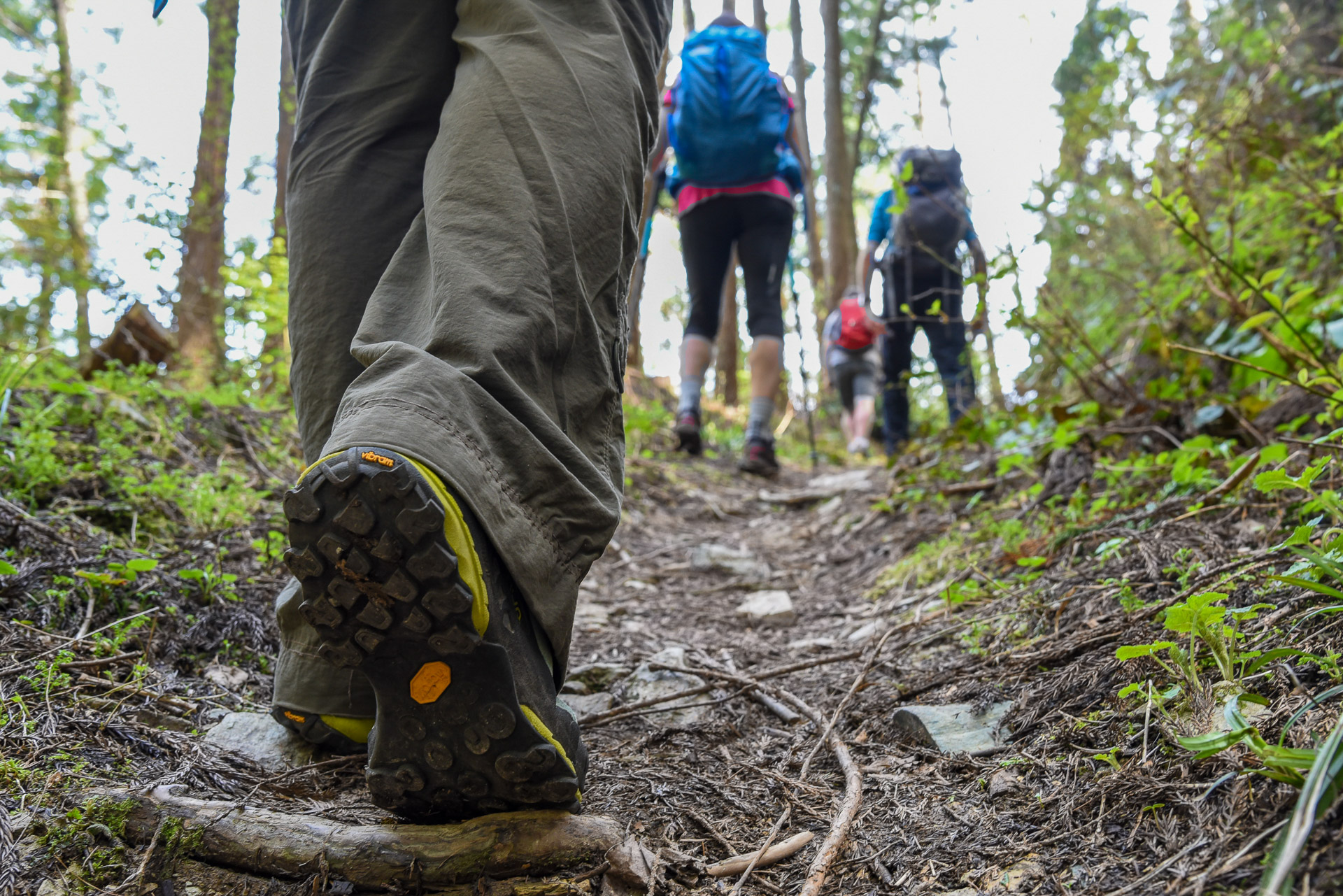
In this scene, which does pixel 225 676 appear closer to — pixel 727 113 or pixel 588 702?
pixel 588 702

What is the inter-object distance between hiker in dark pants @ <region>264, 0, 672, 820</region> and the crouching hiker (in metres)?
5.11

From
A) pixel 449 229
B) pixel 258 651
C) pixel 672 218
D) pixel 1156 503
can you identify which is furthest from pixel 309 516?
pixel 672 218

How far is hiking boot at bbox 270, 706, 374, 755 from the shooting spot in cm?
120

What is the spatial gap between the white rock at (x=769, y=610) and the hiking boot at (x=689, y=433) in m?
2.75

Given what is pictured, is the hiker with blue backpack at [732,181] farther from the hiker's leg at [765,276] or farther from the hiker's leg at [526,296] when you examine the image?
the hiker's leg at [526,296]

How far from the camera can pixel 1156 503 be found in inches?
71.6

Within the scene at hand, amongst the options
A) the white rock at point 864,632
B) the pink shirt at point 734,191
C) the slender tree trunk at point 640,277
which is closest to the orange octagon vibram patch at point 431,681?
the slender tree trunk at point 640,277

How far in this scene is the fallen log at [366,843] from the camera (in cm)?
89

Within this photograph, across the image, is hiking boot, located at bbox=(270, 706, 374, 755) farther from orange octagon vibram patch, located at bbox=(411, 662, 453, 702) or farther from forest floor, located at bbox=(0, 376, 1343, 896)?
orange octagon vibram patch, located at bbox=(411, 662, 453, 702)

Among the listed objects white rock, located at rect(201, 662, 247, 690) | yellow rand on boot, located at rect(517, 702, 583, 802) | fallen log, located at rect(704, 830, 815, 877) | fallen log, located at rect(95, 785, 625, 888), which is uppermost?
yellow rand on boot, located at rect(517, 702, 583, 802)

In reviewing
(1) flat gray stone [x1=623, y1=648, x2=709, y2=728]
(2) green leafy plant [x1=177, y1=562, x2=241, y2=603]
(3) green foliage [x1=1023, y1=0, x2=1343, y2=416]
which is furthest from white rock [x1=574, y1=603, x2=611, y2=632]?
(3) green foliage [x1=1023, y1=0, x2=1343, y2=416]

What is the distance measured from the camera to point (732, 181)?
13.8 ft

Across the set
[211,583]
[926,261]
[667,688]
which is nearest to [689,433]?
[926,261]

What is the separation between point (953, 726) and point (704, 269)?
11.6 ft
